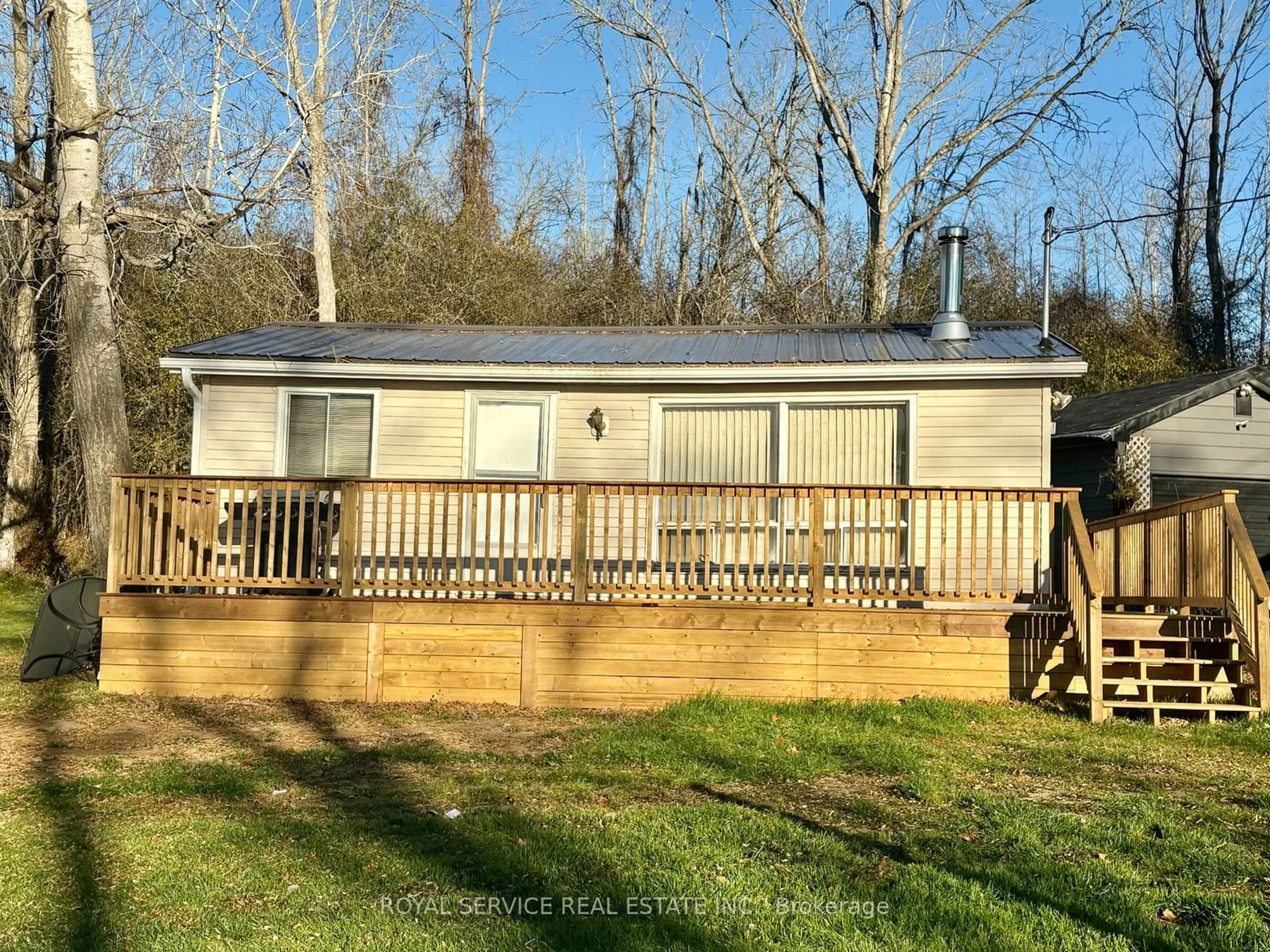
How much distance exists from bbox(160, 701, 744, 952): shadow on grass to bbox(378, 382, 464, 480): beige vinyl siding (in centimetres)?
425

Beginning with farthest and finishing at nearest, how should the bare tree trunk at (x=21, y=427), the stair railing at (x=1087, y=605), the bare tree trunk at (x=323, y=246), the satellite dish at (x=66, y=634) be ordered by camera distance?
the bare tree trunk at (x=21, y=427) → the bare tree trunk at (x=323, y=246) → the satellite dish at (x=66, y=634) → the stair railing at (x=1087, y=605)

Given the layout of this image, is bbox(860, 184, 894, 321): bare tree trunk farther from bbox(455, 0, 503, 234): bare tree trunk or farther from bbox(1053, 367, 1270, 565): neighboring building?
bbox(455, 0, 503, 234): bare tree trunk

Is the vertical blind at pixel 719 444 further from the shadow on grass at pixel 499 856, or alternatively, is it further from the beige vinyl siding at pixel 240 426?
the shadow on grass at pixel 499 856

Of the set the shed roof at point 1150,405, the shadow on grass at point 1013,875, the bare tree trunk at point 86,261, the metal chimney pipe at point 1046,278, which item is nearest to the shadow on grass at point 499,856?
the shadow on grass at point 1013,875

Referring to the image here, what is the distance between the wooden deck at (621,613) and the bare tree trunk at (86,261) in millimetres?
2382

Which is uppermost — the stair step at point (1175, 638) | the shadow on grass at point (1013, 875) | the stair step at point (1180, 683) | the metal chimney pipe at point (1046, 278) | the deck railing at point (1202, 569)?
the metal chimney pipe at point (1046, 278)

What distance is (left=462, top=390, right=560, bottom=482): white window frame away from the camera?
10.4m

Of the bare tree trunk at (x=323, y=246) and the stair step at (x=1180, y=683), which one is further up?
the bare tree trunk at (x=323, y=246)

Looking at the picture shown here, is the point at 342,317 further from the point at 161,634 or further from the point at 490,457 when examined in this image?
the point at 161,634

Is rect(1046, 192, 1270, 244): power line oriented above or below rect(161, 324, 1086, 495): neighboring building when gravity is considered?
above

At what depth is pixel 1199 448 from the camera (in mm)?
13375

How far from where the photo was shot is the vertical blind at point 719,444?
10.2 m

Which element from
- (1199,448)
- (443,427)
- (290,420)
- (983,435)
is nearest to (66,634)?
(290,420)

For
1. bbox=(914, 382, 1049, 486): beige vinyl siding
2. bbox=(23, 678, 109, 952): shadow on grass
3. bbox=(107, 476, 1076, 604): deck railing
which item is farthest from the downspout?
bbox=(914, 382, 1049, 486): beige vinyl siding
